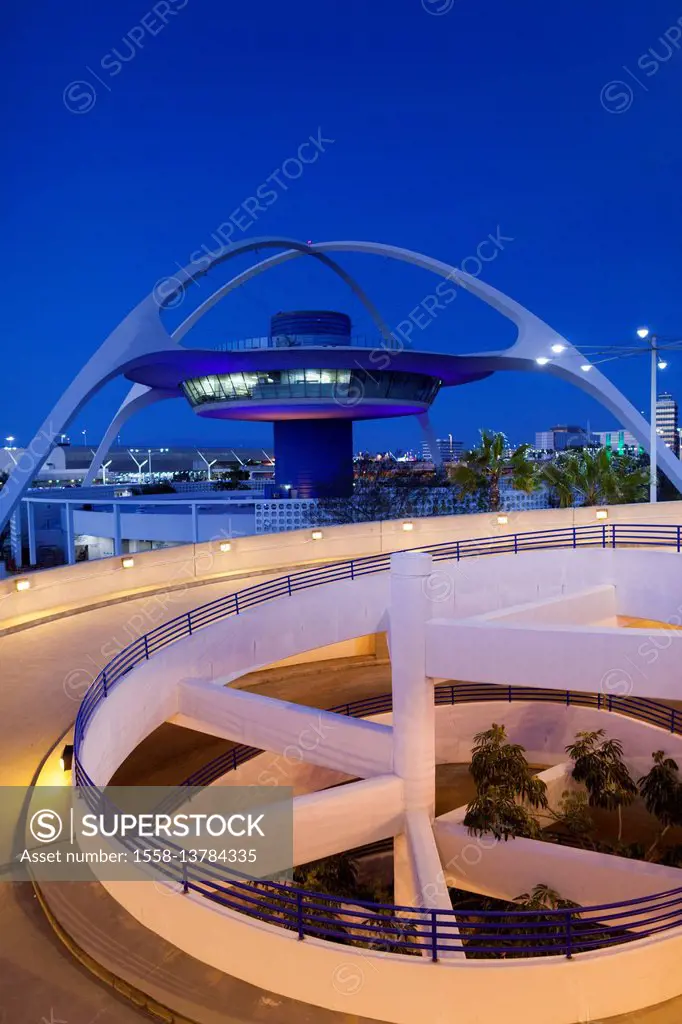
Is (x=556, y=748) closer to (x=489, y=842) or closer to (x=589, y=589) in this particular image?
(x=589, y=589)

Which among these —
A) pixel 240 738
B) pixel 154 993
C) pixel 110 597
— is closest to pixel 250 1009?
pixel 154 993

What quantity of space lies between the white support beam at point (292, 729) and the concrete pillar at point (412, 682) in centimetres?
44

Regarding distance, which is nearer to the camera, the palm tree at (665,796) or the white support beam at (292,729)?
the white support beam at (292,729)

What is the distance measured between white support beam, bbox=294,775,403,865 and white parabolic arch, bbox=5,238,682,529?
32.9 metres

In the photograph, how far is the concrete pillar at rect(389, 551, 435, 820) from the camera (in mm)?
12289

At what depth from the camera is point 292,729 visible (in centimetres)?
1340

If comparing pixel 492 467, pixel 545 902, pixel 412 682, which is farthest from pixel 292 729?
pixel 492 467

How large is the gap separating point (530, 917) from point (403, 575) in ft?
17.9

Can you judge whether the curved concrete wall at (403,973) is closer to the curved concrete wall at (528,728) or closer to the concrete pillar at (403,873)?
the concrete pillar at (403,873)

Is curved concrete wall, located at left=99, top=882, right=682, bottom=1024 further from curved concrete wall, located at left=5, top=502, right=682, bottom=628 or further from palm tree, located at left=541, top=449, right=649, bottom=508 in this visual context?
palm tree, located at left=541, top=449, right=649, bottom=508

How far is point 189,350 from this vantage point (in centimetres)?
4419

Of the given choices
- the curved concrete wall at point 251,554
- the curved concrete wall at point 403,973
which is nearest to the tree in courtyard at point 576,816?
the curved concrete wall at point 403,973

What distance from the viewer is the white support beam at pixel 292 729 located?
1334 cm

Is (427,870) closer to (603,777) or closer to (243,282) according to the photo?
(603,777)
